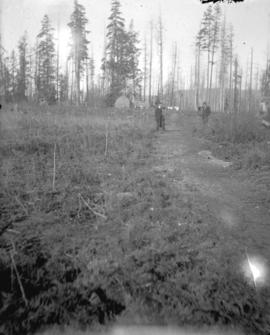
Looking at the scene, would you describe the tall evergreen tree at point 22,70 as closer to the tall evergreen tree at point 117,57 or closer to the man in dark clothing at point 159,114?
the tall evergreen tree at point 117,57

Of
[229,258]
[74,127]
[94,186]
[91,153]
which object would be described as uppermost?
[74,127]

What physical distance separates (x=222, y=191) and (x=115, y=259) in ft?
13.2

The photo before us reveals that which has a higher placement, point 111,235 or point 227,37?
point 227,37

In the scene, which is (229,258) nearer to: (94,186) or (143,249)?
(143,249)

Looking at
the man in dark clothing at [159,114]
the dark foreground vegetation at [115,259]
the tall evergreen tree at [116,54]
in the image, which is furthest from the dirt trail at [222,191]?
the tall evergreen tree at [116,54]

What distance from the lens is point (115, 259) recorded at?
3.40m

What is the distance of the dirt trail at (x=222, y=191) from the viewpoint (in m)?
4.16

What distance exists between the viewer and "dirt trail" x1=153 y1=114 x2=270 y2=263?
4160 millimetres

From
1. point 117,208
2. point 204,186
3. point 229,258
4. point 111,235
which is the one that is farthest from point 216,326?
point 204,186

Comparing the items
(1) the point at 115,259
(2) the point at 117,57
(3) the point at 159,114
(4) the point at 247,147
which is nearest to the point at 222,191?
(1) the point at 115,259

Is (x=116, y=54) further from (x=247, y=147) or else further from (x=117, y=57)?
(x=247, y=147)

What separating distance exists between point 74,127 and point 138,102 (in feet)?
80.1

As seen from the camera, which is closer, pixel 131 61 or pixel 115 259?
pixel 115 259

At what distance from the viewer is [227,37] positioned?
4769cm
